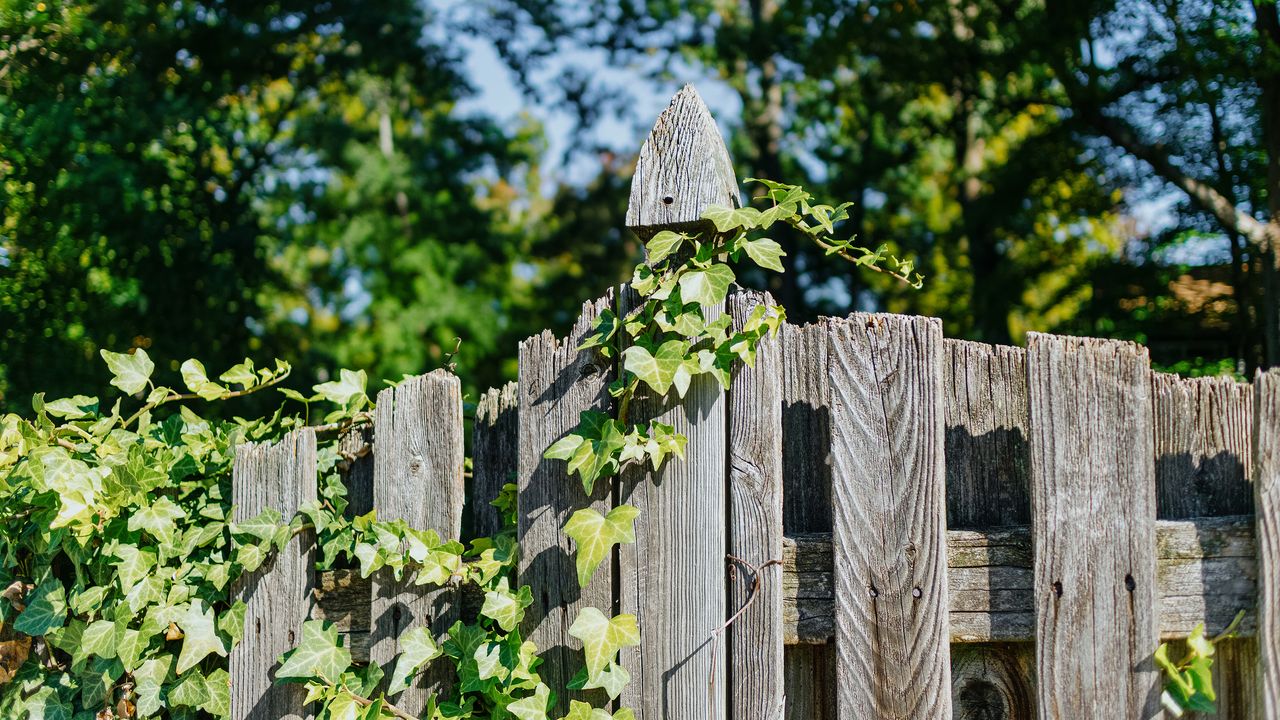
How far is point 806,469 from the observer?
1808mm

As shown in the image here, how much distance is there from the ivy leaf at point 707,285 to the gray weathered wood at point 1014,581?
480 millimetres

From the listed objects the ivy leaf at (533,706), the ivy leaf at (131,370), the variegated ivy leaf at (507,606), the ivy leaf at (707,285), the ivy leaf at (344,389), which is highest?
the ivy leaf at (707,285)

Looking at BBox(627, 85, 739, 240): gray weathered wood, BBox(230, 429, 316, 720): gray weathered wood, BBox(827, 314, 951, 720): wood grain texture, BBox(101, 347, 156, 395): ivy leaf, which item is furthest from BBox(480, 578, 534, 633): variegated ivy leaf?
BBox(101, 347, 156, 395): ivy leaf

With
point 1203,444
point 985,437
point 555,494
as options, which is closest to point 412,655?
point 555,494

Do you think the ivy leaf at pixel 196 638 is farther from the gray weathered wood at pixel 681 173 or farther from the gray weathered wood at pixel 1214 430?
the gray weathered wood at pixel 1214 430

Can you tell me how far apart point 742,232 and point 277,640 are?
1312 mm

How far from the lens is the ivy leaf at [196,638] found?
1970mm

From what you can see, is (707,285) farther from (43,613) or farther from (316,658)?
(43,613)

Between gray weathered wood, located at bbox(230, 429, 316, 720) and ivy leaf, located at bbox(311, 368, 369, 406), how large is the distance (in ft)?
0.40

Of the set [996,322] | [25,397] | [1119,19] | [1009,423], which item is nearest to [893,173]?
[996,322]

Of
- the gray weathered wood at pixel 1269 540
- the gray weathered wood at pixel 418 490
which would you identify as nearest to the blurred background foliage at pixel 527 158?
the gray weathered wood at pixel 418 490

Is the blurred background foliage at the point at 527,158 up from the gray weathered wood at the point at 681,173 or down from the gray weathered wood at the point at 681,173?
up

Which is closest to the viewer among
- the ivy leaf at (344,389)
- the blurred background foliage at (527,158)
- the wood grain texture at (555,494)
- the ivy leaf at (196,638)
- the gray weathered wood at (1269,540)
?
the gray weathered wood at (1269,540)

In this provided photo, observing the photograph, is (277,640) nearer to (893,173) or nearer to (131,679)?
(131,679)
